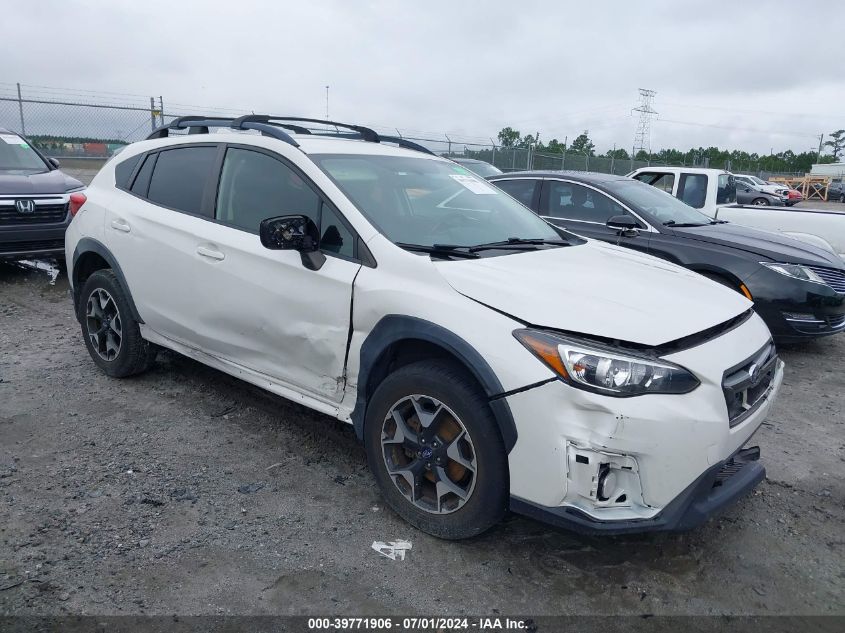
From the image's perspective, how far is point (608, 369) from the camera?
2.42 metres

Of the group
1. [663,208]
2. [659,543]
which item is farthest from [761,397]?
[663,208]

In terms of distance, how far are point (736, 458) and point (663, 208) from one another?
4.24 metres

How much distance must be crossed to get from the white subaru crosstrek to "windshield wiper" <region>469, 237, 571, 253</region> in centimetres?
3

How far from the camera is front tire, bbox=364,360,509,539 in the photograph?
2637 millimetres

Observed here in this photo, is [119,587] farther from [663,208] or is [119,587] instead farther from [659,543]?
[663,208]

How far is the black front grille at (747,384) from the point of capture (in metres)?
2.60

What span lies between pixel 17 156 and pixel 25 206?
152cm

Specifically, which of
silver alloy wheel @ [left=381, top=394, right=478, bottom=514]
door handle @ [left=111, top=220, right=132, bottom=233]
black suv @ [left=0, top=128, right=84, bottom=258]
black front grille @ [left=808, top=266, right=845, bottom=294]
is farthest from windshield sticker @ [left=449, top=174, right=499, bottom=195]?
black suv @ [left=0, top=128, right=84, bottom=258]

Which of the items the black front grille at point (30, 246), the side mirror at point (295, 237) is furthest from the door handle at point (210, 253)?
the black front grille at point (30, 246)

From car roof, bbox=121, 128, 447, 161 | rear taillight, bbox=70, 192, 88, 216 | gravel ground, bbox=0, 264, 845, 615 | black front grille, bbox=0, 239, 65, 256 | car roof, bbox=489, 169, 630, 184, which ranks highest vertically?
car roof, bbox=121, 128, 447, 161

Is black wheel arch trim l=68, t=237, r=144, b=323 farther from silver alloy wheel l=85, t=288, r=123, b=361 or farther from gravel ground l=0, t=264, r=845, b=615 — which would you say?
gravel ground l=0, t=264, r=845, b=615

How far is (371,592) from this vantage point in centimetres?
262

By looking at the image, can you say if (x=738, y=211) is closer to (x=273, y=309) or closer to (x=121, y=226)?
(x=273, y=309)

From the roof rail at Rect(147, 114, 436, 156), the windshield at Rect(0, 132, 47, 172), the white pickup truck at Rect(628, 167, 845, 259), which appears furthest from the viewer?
the windshield at Rect(0, 132, 47, 172)
